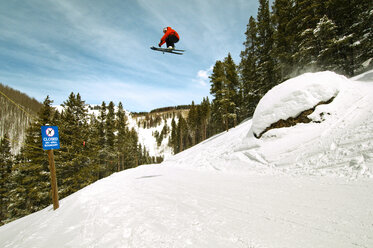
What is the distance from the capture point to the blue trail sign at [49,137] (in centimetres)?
763

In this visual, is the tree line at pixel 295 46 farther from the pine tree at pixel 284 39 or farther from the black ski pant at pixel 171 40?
the black ski pant at pixel 171 40

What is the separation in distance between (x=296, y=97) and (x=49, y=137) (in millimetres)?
14667

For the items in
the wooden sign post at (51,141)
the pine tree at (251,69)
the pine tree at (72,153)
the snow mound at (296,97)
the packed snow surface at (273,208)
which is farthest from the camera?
the pine tree at (251,69)

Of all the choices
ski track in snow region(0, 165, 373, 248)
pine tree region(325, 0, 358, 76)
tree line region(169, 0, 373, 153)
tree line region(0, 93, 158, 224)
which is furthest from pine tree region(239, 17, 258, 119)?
tree line region(0, 93, 158, 224)

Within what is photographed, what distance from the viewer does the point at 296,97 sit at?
32.6 ft

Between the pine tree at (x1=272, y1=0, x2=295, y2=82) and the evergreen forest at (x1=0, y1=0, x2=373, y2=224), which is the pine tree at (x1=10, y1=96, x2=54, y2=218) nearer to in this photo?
the evergreen forest at (x1=0, y1=0, x2=373, y2=224)

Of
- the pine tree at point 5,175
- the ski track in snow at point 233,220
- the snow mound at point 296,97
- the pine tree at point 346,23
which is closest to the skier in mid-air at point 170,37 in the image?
the snow mound at point 296,97

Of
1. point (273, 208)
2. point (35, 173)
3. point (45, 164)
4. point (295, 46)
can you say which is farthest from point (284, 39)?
point (35, 173)

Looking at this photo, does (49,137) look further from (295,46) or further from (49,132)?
(295,46)

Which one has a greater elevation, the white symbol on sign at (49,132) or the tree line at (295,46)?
the tree line at (295,46)

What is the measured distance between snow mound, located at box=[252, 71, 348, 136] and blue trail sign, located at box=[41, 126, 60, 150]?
12367mm

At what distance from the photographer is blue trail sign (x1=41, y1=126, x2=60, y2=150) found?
763cm

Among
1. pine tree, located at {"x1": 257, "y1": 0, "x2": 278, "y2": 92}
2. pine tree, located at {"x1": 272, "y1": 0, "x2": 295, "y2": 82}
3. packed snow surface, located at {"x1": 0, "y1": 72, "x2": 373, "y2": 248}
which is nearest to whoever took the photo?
packed snow surface, located at {"x1": 0, "y1": 72, "x2": 373, "y2": 248}

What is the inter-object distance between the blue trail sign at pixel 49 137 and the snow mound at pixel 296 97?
1237cm
